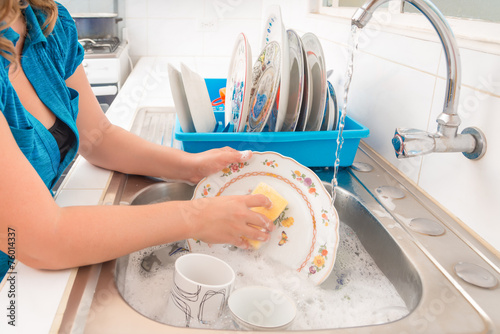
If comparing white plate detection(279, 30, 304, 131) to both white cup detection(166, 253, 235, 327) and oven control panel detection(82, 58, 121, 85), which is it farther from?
oven control panel detection(82, 58, 121, 85)

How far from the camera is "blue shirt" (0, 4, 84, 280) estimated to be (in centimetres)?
72

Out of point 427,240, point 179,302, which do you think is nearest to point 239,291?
point 179,302

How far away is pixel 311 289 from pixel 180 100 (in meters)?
0.55

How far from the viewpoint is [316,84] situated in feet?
3.49

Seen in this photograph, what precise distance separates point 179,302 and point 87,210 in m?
0.21

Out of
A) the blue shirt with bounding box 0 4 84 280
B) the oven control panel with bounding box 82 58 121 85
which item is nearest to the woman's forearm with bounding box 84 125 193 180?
the blue shirt with bounding box 0 4 84 280

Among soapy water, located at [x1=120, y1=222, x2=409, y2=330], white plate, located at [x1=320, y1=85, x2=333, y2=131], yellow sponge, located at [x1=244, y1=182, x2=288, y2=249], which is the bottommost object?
soapy water, located at [x1=120, y1=222, x2=409, y2=330]

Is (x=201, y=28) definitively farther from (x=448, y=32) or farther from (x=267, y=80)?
(x=448, y=32)

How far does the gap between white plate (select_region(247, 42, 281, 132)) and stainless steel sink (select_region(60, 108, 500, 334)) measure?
0.67ft

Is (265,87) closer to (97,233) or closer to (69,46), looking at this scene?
(69,46)

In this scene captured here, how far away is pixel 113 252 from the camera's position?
67 cm

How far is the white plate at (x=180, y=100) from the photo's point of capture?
104cm

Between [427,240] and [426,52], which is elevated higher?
[426,52]

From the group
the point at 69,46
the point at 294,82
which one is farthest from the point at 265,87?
the point at 69,46
